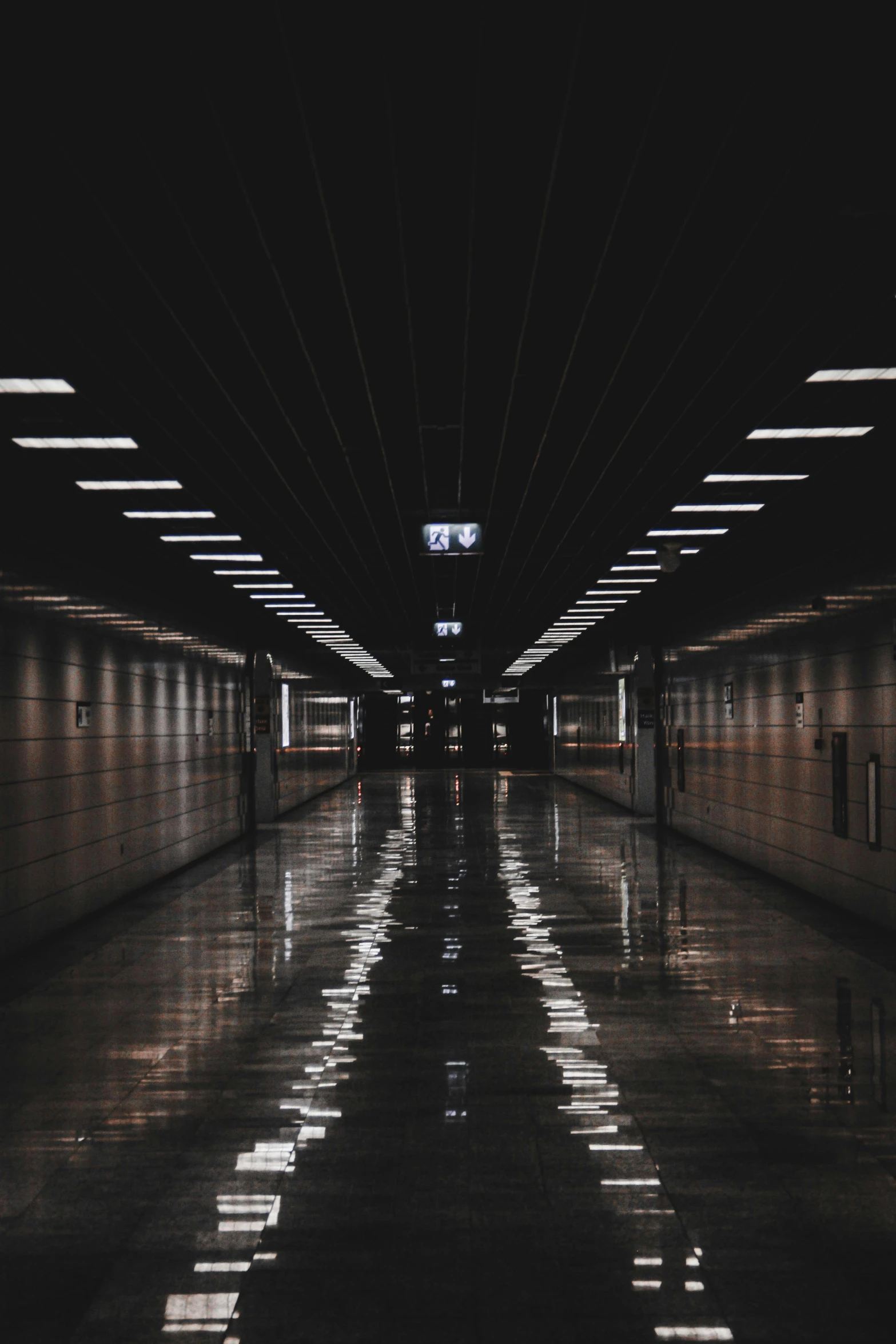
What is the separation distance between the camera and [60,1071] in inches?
253

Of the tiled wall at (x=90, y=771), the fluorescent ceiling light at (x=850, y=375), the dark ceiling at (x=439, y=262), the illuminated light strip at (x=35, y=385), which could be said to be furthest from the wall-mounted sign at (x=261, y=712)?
the fluorescent ceiling light at (x=850, y=375)

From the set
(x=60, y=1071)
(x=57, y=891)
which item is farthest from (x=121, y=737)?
(x=60, y=1071)

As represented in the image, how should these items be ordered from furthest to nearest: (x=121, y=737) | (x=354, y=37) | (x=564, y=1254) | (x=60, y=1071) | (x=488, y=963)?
1. (x=121, y=737)
2. (x=488, y=963)
3. (x=60, y=1071)
4. (x=564, y=1254)
5. (x=354, y=37)

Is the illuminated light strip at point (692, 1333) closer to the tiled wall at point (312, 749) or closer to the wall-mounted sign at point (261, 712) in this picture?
the wall-mounted sign at point (261, 712)

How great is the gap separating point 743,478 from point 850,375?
286 centimetres

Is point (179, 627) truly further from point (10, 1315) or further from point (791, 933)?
point (10, 1315)

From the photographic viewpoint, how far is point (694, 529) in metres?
12.5

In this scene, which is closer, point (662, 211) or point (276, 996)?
point (662, 211)

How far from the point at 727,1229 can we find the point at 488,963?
16.5ft

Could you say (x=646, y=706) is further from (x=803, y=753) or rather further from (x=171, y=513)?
(x=171, y=513)

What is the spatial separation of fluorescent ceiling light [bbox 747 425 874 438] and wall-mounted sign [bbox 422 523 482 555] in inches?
134

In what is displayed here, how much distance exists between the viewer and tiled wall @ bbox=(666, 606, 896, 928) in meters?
10.7

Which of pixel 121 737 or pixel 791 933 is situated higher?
pixel 121 737

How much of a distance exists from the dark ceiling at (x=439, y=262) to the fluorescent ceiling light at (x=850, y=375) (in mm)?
108
